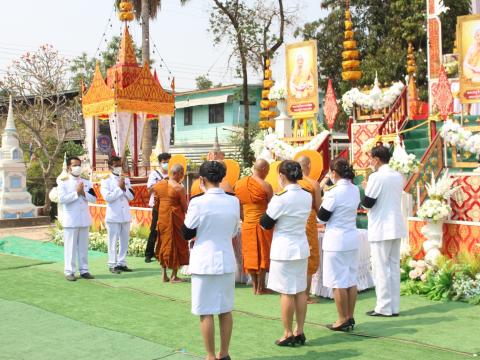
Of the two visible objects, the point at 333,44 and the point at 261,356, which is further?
the point at 333,44

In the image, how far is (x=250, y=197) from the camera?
7.43 metres

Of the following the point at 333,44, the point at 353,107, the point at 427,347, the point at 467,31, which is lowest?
the point at 427,347

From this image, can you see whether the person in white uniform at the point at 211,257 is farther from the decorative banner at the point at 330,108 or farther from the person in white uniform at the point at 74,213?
the decorative banner at the point at 330,108

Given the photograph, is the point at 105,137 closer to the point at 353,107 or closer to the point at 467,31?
the point at 353,107

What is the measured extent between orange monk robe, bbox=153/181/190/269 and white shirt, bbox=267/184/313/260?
3.21 metres

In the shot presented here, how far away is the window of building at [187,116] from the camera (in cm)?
3366

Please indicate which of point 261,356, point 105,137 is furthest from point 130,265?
point 105,137

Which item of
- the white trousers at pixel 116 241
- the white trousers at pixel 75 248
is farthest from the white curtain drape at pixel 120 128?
the white trousers at pixel 75 248

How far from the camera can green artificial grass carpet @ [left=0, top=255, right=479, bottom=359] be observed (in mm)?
5348

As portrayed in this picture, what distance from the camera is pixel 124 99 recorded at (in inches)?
570

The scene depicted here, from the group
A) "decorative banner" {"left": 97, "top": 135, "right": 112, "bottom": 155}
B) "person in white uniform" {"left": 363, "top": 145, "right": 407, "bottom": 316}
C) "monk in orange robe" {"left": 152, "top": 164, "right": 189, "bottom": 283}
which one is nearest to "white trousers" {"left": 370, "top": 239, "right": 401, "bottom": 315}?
"person in white uniform" {"left": 363, "top": 145, "right": 407, "bottom": 316}

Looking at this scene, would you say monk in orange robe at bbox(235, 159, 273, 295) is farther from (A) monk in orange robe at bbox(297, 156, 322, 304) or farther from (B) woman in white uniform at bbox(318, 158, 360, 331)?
(B) woman in white uniform at bbox(318, 158, 360, 331)

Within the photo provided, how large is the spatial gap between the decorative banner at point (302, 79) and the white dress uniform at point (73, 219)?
20.0 ft

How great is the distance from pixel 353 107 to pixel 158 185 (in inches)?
303
